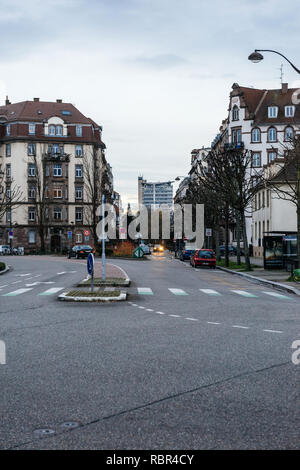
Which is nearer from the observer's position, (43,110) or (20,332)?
(20,332)

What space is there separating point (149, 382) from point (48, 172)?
85.9 meters

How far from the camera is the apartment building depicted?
293 ft

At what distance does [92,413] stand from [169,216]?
149 m

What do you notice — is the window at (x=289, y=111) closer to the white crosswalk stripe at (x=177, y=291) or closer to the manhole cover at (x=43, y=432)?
the white crosswalk stripe at (x=177, y=291)

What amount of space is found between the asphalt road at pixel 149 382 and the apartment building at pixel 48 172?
76.4 meters

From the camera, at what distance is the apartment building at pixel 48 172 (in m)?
89.4

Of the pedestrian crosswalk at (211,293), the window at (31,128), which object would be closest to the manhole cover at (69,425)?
the pedestrian crosswalk at (211,293)

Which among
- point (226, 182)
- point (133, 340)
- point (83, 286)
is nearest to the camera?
point (133, 340)

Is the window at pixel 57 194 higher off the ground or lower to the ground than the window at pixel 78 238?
higher

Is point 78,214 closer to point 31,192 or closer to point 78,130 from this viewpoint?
point 31,192

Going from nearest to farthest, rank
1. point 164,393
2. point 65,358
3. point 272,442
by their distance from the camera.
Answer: point 272,442 < point 164,393 < point 65,358

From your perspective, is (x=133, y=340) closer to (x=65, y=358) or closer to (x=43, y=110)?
(x=65, y=358)

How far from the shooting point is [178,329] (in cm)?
1196

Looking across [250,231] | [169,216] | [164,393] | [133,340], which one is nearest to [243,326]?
[133,340]
